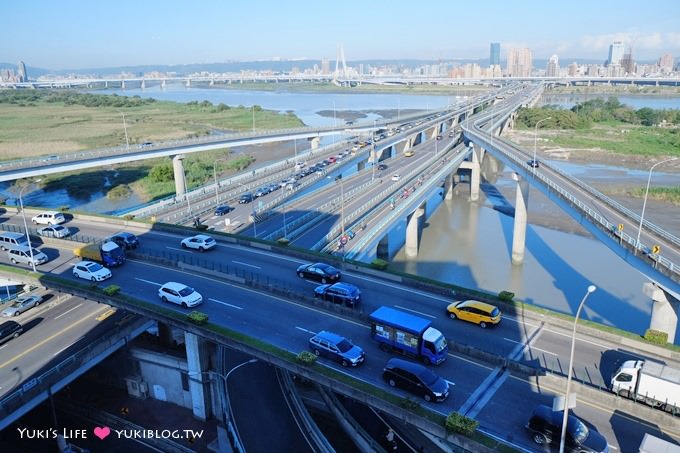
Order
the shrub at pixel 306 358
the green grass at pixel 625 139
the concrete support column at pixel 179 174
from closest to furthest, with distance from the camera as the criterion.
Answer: the shrub at pixel 306 358 < the concrete support column at pixel 179 174 < the green grass at pixel 625 139

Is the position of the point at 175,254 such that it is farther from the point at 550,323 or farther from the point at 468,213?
the point at 468,213

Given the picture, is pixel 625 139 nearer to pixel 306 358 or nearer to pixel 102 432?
pixel 306 358

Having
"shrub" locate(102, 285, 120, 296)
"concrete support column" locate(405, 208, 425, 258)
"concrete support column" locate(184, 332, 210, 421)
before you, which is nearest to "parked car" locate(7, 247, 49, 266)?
"shrub" locate(102, 285, 120, 296)

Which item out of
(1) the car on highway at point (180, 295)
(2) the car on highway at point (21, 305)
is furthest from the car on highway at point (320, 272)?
(2) the car on highway at point (21, 305)

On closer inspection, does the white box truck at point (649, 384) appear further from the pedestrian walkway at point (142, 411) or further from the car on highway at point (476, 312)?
the pedestrian walkway at point (142, 411)

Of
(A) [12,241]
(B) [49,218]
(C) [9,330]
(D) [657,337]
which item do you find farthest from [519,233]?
(A) [12,241]

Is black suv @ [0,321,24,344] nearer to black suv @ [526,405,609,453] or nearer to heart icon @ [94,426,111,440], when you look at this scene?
heart icon @ [94,426,111,440]
